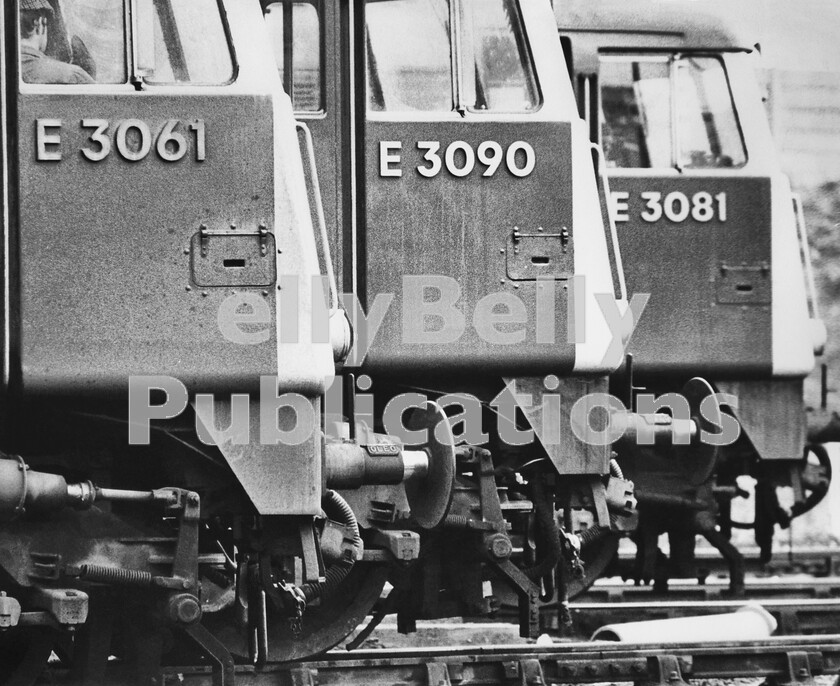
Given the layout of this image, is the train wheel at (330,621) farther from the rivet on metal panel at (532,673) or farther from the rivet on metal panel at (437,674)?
the rivet on metal panel at (532,673)

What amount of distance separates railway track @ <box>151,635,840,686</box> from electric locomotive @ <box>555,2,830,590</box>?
1352 mm

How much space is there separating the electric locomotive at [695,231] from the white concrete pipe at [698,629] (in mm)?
708

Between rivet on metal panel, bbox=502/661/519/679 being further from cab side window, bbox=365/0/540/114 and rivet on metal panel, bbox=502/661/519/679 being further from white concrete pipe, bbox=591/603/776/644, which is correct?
cab side window, bbox=365/0/540/114

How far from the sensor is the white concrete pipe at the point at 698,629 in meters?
8.96

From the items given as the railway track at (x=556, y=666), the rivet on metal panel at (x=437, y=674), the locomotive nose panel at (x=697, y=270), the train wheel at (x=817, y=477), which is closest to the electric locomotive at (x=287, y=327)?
the railway track at (x=556, y=666)

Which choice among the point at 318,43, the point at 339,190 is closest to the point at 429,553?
the point at 339,190

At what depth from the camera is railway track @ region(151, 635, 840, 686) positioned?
25.0ft

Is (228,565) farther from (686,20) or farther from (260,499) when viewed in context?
(686,20)

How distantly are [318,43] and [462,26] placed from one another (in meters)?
0.69

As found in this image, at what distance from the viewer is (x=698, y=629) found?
9289mm

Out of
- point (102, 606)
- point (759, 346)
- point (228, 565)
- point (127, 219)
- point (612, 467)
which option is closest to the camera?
point (127, 219)

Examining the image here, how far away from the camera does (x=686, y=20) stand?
10086 mm

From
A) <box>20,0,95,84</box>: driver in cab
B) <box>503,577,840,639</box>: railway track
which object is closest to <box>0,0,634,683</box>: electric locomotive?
<box>20,0,95,84</box>: driver in cab

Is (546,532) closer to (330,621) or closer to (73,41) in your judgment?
(330,621)
